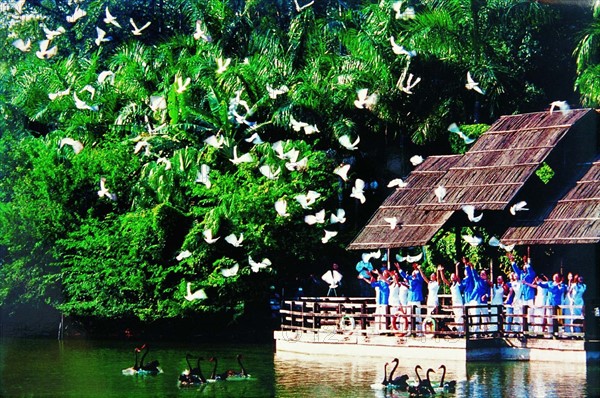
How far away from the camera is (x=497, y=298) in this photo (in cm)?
2448

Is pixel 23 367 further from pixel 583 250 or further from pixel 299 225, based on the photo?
pixel 583 250

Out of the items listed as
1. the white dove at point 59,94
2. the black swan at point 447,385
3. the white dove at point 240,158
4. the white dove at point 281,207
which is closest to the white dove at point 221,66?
the white dove at point 240,158

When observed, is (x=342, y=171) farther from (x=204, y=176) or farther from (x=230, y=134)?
(x=230, y=134)

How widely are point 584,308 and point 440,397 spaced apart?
4376mm

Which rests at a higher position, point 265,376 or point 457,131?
A: point 457,131

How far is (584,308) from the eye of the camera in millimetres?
22375

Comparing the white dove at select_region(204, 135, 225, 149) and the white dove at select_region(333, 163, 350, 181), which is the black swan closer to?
the white dove at select_region(333, 163, 350, 181)

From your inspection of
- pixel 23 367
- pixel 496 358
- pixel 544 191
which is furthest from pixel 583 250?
pixel 23 367

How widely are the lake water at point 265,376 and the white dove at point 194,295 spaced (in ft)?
3.61

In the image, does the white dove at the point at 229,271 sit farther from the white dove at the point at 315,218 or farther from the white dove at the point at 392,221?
the white dove at the point at 392,221

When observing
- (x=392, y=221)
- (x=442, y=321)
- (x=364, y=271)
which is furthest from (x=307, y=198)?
(x=442, y=321)

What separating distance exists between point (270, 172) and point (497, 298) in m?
6.59

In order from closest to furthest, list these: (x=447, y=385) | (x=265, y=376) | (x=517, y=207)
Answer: (x=447, y=385)
(x=265, y=376)
(x=517, y=207)

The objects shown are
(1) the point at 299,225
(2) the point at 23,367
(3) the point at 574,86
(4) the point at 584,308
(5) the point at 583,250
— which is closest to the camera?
(4) the point at 584,308
